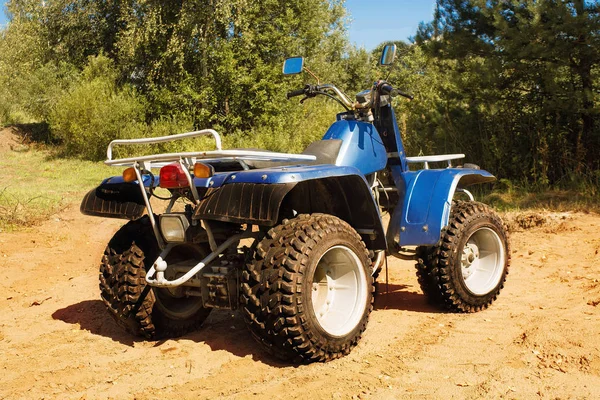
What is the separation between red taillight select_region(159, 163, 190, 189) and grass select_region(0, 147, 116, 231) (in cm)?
588

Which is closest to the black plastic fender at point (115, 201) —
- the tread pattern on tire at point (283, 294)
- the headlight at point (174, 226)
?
the headlight at point (174, 226)

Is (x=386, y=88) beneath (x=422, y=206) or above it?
above

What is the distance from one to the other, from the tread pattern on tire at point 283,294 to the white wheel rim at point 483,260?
202 cm

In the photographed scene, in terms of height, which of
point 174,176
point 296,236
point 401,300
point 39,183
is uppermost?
point 174,176

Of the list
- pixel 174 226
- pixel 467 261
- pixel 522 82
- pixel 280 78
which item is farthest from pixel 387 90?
pixel 280 78

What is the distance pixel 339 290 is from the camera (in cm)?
418

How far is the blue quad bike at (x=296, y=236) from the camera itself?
3.62m

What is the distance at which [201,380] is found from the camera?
3.68 meters

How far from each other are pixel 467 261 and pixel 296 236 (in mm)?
2212

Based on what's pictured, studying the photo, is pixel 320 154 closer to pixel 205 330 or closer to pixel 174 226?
pixel 174 226

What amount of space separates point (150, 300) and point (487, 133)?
9.20 m

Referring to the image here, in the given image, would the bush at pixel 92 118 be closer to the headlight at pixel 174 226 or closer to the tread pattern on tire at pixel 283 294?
the headlight at pixel 174 226

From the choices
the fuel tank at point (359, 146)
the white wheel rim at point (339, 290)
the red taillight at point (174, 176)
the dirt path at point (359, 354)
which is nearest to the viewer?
the dirt path at point (359, 354)

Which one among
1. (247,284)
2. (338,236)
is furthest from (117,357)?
(338,236)
